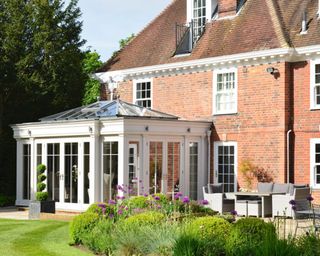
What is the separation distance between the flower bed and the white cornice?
10.4m

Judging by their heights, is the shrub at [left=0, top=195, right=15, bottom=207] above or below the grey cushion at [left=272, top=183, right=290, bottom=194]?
below

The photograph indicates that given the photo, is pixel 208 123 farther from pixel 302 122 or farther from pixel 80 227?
pixel 80 227

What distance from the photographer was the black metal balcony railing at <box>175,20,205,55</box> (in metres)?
27.8

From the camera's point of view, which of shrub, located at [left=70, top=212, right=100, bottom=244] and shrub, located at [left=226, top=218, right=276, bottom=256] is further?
shrub, located at [left=70, top=212, right=100, bottom=244]

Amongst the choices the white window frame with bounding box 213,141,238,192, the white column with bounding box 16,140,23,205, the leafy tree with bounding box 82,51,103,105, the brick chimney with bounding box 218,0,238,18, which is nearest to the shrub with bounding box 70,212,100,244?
the white window frame with bounding box 213,141,238,192

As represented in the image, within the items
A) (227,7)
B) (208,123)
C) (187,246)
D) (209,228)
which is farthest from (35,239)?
(227,7)

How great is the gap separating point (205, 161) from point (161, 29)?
7506mm

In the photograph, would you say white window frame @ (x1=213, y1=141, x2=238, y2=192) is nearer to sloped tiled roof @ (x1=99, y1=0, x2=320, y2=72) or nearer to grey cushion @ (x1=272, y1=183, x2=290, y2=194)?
grey cushion @ (x1=272, y1=183, x2=290, y2=194)

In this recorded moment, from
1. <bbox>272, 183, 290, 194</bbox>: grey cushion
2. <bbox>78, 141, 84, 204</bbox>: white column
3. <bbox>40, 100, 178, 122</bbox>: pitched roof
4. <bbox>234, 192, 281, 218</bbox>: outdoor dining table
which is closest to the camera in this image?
<bbox>234, 192, 281, 218</bbox>: outdoor dining table

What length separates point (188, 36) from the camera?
28031mm

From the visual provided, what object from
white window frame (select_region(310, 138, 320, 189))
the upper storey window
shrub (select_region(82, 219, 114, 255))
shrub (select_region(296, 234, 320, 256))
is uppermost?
the upper storey window

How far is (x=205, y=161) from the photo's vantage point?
84.6ft

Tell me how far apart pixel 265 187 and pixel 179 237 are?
1166 cm

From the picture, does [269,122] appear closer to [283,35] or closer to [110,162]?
[283,35]
